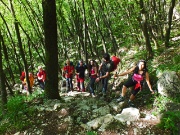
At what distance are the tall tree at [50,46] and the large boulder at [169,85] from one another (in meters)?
3.95

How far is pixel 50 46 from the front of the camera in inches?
304

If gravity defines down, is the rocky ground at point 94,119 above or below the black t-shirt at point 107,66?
below

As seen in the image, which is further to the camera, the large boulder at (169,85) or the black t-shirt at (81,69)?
the black t-shirt at (81,69)

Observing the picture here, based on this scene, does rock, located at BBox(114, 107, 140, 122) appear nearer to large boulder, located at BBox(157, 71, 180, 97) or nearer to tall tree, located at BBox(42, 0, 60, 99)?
large boulder, located at BBox(157, 71, 180, 97)

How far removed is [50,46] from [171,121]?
4.73 meters

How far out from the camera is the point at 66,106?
7.88 m

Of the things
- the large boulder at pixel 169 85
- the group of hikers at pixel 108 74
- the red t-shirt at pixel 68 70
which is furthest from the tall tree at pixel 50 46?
the large boulder at pixel 169 85

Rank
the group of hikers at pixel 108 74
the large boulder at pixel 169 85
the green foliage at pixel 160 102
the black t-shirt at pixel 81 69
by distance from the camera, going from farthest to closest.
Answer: the black t-shirt at pixel 81 69 → the group of hikers at pixel 108 74 → the large boulder at pixel 169 85 → the green foliage at pixel 160 102

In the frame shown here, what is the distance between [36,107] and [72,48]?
1183 inches

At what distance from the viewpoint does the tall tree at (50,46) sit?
743 centimetres

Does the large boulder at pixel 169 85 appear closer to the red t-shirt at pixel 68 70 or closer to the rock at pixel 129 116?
the rock at pixel 129 116

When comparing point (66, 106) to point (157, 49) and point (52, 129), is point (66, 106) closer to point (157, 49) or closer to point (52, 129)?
point (52, 129)

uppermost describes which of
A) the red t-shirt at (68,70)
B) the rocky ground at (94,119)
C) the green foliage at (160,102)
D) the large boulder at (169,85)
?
the red t-shirt at (68,70)

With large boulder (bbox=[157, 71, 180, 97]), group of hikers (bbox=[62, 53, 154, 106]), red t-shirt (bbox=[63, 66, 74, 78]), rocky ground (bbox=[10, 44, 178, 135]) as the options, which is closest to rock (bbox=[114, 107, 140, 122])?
rocky ground (bbox=[10, 44, 178, 135])
